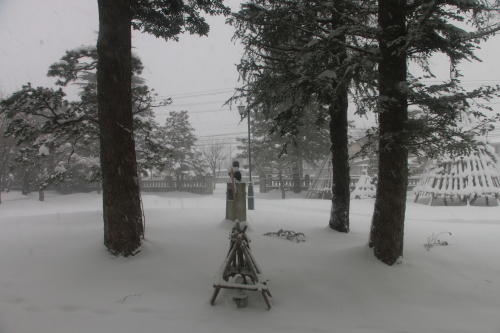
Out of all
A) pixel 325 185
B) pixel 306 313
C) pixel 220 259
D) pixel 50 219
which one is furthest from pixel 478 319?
pixel 325 185

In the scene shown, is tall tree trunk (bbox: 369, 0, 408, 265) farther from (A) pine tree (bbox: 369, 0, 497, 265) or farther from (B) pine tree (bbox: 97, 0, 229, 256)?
(B) pine tree (bbox: 97, 0, 229, 256)

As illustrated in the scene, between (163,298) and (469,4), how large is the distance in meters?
6.49

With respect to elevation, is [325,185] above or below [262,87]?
below

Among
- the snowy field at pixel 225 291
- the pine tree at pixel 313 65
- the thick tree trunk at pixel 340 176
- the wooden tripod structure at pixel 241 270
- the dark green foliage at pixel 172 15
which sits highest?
the dark green foliage at pixel 172 15

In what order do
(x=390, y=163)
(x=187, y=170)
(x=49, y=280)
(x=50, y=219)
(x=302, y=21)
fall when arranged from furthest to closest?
(x=187, y=170), (x=50, y=219), (x=302, y=21), (x=390, y=163), (x=49, y=280)

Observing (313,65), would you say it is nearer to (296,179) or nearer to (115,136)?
(115,136)

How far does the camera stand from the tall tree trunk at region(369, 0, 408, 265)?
5.89 m

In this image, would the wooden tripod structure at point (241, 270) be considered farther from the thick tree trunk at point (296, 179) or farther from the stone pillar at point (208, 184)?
the stone pillar at point (208, 184)

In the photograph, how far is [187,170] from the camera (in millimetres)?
27172

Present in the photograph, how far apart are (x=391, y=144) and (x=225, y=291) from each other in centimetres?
383

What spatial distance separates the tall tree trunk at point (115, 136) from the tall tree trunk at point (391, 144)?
472 cm

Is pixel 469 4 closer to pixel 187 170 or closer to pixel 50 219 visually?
Answer: pixel 50 219

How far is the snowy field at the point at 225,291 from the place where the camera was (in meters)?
3.99

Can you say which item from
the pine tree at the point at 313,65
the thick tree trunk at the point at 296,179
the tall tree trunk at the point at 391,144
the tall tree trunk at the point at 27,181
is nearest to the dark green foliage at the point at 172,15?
the pine tree at the point at 313,65
